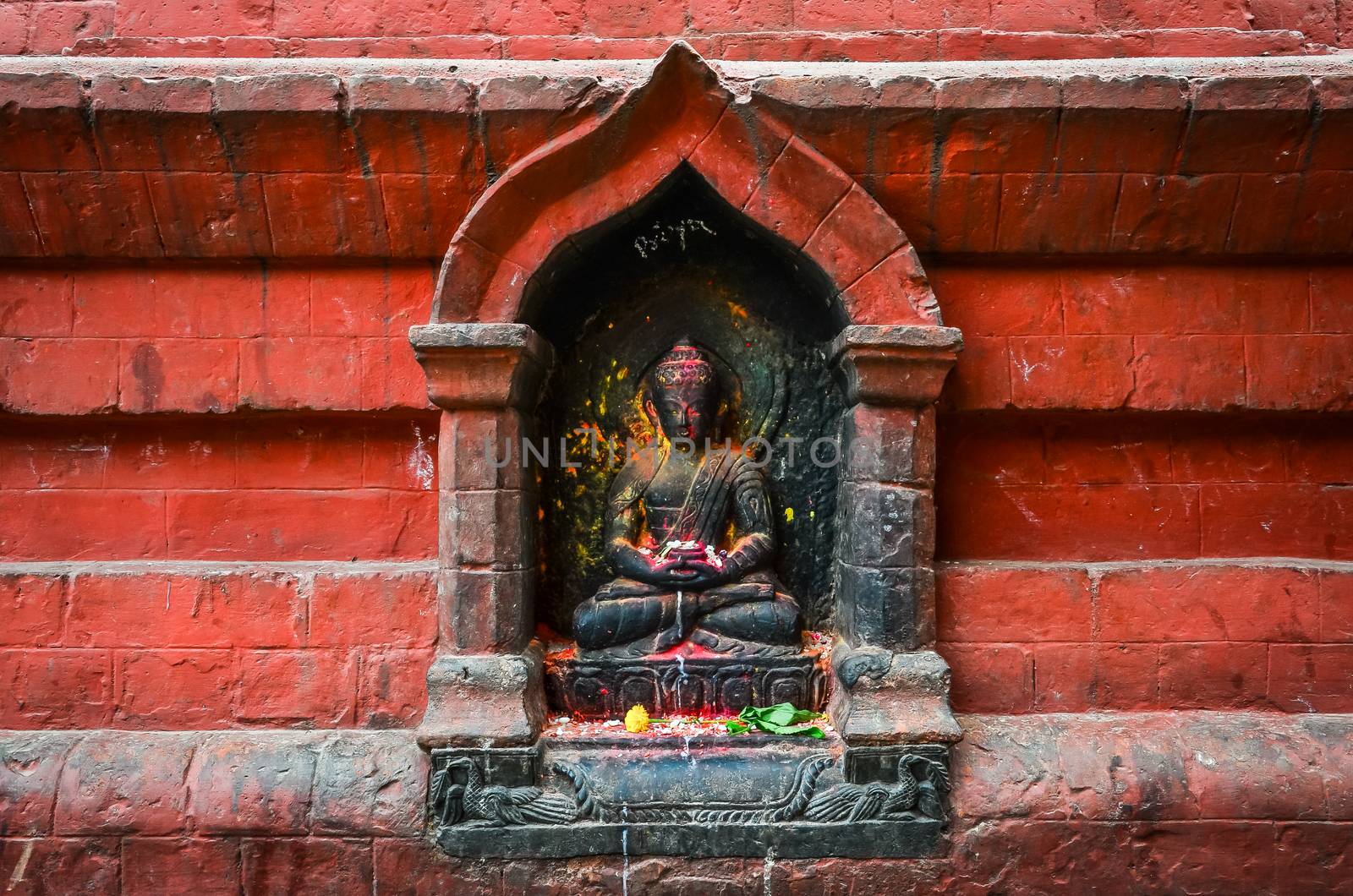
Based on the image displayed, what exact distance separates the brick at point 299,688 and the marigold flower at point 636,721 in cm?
126

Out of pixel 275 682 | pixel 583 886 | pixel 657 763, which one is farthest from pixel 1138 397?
pixel 275 682

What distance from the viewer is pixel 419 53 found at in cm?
398

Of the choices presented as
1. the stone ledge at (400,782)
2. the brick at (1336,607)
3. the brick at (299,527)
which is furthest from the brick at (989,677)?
the brick at (299,527)

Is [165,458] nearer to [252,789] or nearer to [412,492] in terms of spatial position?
[412,492]

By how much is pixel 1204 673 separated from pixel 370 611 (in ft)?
12.7

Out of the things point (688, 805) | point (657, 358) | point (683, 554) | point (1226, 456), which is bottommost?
point (688, 805)

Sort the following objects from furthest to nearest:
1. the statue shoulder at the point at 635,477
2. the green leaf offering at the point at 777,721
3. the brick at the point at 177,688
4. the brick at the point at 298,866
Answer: the statue shoulder at the point at 635,477 < the brick at the point at 177,688 < the green leaf offering at the point at 777,721 < the brick at the point at 298,866

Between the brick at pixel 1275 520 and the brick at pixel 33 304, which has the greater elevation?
the brick at pixel 33 304

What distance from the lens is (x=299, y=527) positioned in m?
4.08

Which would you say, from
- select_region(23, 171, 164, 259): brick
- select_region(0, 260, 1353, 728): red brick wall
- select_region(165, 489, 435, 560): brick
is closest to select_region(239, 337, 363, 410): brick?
select_region(0, 260, 1353, 728): red brick wall

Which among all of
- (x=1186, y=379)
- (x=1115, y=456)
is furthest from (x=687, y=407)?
(x=1186, y=379)

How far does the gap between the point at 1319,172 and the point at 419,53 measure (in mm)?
4155

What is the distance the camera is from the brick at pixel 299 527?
160 inches

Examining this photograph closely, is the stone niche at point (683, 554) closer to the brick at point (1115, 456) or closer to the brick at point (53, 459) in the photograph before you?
the brick at point (1115, 456)
